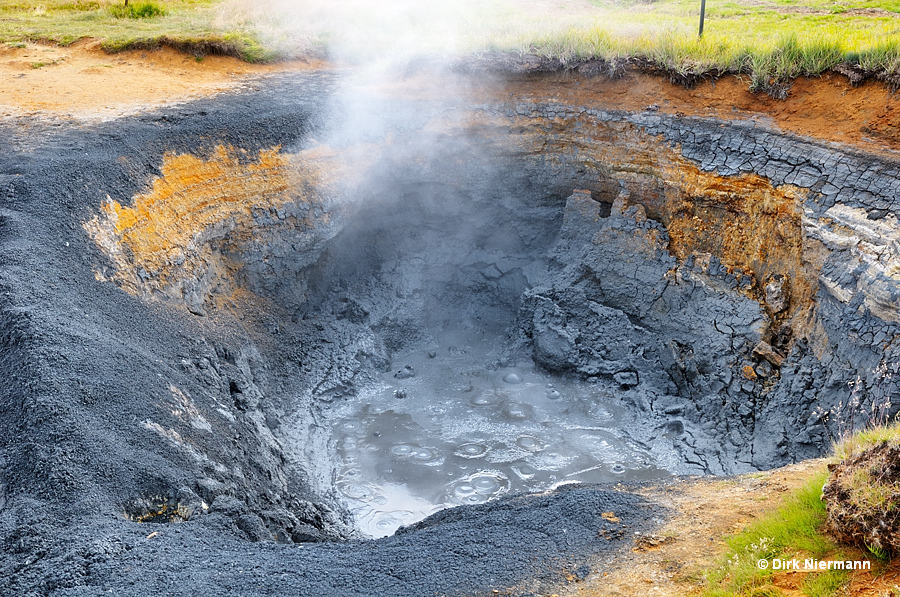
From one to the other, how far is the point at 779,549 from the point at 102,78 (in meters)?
10.1

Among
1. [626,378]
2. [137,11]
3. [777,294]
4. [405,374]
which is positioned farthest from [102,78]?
[777,294]

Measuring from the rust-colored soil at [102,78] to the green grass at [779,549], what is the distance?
26.2 ft

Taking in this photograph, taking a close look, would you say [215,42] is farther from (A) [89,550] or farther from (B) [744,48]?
(A) [89,550]

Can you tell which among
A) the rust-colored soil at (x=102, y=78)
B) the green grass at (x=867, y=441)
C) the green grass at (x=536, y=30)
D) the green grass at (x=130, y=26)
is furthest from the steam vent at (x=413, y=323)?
the green grass at (x=130, y=26)

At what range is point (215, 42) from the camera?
1004 centimetres

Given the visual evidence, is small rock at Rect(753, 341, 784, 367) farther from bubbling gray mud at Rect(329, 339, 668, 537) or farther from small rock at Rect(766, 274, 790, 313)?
bubbling gray mud at Rect(329, 339, 668, 537)

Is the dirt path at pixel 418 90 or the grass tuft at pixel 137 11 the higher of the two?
the grass tuft at pixel 137 11

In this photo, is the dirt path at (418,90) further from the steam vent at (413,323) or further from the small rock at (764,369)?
the small rock at (764,369)

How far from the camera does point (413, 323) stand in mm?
8664

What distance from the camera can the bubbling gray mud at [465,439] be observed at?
6.27 m

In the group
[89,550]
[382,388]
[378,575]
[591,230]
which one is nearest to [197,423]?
[89,550]

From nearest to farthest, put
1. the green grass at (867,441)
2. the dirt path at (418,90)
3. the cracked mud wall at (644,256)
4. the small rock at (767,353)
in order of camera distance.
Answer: the green grass at (867,441) → the cracked mud wall at (644,256) → the dirt path at (418,90) → the small rock at (767,353)

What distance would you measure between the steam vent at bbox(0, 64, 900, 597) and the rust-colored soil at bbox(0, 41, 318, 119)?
0.60m

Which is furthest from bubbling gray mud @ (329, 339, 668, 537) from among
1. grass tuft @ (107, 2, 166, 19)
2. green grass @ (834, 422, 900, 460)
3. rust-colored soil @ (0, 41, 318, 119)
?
grass tuft @ (107, 2, 166, 19)
